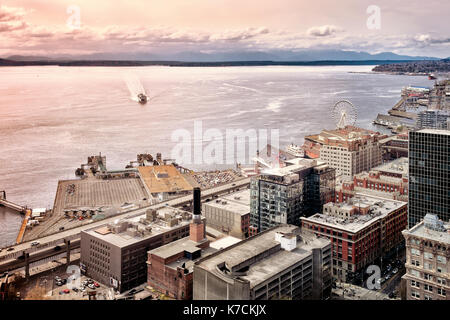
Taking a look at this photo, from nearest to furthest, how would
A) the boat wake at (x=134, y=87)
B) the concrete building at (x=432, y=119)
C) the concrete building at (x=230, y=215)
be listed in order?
1. the concrete building at (x=230, y=215)
2. the concrete building at (x=432, y=119)
3. the boat wake at (x=134, y=87)

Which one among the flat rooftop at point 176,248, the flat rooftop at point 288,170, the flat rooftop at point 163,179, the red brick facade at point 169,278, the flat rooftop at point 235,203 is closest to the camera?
the red brick facade at point 169,278

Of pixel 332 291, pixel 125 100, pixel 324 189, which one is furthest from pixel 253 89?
pixel 332 291

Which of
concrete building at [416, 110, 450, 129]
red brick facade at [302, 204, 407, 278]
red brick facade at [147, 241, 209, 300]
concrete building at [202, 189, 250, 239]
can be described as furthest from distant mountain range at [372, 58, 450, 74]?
red brick facade at [147, 241, 209, 300]

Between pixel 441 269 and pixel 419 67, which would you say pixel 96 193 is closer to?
pixel 441 269

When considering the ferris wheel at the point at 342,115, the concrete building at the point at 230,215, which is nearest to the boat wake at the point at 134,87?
the ferris wheel at the point at 342,115

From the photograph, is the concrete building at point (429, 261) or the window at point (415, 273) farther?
the window at point (415, 273)

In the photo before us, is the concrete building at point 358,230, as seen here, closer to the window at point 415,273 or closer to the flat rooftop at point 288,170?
the flat rooftop at point 288,170

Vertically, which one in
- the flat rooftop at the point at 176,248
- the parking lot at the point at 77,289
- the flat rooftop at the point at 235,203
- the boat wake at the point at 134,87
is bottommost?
the parking lot at the point at 77,289

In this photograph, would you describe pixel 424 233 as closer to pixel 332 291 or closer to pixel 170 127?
pixel 332 291
